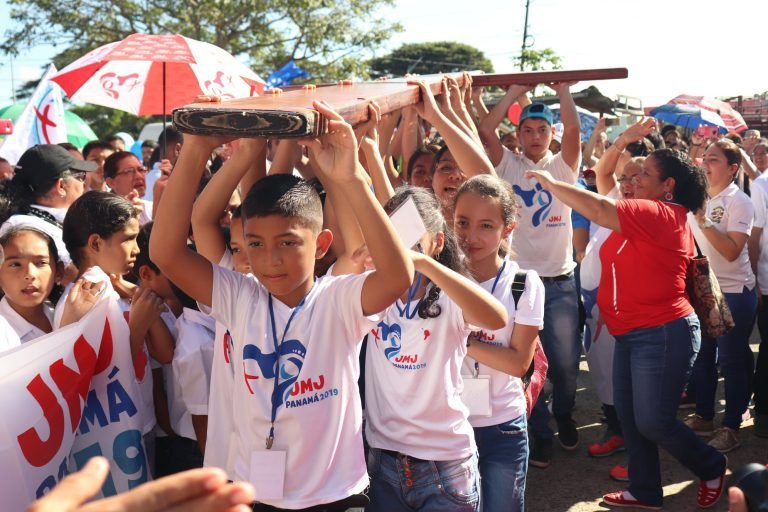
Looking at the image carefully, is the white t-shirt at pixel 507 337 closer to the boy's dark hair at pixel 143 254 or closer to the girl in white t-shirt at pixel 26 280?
the boy's dark hair at pixel 143 254

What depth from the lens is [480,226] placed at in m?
3.26

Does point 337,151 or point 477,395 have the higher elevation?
point 337,151

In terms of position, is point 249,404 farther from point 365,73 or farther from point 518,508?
point 365,73

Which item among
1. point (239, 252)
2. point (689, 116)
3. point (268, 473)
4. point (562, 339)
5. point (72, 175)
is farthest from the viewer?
point (689, 116)

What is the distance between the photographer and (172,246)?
224 centimetres

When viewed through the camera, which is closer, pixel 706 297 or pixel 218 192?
pixel 218 192

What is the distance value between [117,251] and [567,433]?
3.33 meters

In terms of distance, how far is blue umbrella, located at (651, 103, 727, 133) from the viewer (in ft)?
39.8

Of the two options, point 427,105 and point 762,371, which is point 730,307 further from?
point 427,105

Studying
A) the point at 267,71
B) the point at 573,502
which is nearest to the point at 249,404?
the point at 573,502

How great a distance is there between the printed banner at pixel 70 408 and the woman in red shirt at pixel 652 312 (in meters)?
2.29

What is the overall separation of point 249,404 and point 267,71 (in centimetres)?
2337

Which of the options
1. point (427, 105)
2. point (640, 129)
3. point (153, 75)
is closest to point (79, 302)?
point (427, 105)

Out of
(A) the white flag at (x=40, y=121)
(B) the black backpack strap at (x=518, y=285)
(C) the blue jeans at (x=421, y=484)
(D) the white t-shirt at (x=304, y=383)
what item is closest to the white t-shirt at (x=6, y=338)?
(D) the white t-shirt at (x=304, y=383)
